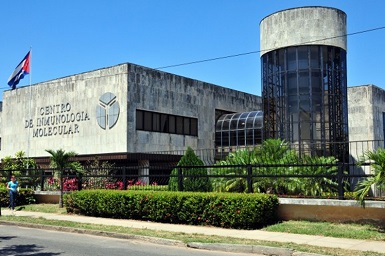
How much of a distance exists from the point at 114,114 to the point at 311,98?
13.6 m

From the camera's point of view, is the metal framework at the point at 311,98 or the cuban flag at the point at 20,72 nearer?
the metal framework at the point at 311,98

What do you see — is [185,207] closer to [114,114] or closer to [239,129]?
[114,114]

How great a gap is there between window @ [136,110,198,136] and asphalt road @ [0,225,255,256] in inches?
747

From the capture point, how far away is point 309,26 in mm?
23828

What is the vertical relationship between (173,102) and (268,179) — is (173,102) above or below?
above

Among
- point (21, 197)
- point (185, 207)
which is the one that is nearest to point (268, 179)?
point (185, 207)

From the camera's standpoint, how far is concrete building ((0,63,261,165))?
3128 cm

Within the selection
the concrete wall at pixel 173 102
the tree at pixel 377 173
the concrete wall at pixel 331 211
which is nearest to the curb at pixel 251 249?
the tree at pixel 377 173

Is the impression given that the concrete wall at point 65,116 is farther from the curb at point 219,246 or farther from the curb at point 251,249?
the curb at point 251,249

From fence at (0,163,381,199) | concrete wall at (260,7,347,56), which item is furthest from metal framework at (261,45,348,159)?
fence at (0,163,381,199)

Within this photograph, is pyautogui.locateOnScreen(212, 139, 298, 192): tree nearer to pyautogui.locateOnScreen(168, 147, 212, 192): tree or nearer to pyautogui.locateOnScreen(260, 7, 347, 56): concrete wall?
pyautogui.locateOnScreen(168, 147, 212, 192): tree

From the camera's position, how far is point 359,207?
12.7 m

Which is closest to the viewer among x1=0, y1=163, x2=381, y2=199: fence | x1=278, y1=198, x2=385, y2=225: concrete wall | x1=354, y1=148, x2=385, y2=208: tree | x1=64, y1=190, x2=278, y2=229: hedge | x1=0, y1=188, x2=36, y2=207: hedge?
x1=354, y1=148, x2=385, y2=208: tree

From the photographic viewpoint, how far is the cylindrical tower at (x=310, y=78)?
23.8 m
